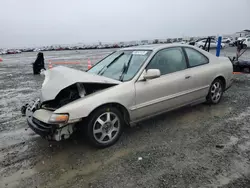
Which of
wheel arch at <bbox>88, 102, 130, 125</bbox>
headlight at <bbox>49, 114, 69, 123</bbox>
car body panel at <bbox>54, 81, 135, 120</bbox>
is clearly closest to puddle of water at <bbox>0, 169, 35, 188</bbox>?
headlight at <bbox>49, 114, 69, 123</bbox>

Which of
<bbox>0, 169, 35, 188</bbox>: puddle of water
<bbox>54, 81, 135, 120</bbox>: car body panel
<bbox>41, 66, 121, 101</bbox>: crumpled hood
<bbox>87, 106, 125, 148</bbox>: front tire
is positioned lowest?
<bbox>0, 169, 35, 188</bbox>: puddle of water

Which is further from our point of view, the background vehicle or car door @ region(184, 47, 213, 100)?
car door @ region(184, 47, 213, 100)

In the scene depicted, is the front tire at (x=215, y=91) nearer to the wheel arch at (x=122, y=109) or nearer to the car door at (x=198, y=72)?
the car door at (x=198, y=72)

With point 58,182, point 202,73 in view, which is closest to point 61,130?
point 58,182

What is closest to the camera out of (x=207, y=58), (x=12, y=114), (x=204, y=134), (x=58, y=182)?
(x=58, y=182)

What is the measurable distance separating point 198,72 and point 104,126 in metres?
2.36

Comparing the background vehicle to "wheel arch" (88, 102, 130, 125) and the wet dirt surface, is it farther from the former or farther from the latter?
the wet dirt surface

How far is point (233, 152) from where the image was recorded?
9.10 ft

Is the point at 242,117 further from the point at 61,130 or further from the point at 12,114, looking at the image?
the point at 12,114

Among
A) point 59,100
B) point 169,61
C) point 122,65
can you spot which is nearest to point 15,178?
point 59,100

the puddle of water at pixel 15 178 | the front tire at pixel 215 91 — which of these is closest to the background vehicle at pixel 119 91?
the front tire at pixel 215 91

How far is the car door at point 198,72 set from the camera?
12.9 ft

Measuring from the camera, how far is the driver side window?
11.5 ft

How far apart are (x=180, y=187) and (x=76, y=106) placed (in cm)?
168
